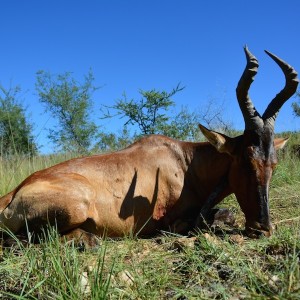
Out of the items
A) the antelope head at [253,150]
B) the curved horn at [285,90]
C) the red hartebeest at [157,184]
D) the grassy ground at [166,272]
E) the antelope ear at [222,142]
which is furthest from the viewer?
the curved horn at [285,90]

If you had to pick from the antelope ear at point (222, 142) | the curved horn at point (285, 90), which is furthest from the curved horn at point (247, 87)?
the antelope ear at point (222, 142)

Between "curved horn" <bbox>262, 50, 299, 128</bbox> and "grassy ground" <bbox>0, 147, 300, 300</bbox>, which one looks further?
"curved horn" <bbox>262, 50, 299, 128</bbox>

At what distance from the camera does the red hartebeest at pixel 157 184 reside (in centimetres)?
435

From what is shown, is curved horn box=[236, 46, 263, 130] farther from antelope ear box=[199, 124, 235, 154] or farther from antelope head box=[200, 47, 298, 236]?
antelope ear box=[199, 124, 235, 154]

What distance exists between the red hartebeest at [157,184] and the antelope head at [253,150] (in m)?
0.01

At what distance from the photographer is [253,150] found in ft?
15.4

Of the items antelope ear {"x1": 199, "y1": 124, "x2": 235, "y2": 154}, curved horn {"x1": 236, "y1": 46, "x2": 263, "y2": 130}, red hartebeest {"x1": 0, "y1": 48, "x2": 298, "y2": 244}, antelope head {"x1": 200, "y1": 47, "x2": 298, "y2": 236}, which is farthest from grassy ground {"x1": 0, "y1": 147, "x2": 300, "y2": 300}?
curved horn {"x1": 236, "y1": 46, "x2": 263, "y2": 130}

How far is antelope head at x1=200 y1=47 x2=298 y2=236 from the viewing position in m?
4.55

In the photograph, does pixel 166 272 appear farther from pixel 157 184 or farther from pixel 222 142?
pixel 222 142

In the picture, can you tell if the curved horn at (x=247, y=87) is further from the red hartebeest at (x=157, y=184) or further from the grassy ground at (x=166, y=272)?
the grassy ground at (x=166, y=272)

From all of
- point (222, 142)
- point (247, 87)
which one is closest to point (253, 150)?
point (222, 142)

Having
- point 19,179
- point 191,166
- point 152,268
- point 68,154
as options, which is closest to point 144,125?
point 68,154

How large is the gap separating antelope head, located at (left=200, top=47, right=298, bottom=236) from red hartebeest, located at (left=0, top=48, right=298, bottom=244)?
11 mm

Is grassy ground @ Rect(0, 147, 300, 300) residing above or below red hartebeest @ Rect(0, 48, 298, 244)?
below
